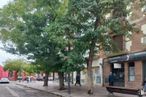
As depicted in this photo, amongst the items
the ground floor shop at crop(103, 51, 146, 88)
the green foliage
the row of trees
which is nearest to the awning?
the ground floor shop at crop(103, 51, 146, 88)

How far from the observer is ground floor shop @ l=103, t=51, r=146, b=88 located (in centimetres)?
3681

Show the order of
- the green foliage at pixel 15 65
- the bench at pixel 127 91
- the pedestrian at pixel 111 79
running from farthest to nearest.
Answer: the green foliage at pixel 15 65 < the pedestrian at pixel 111 79 < the bench at pixel 127 91

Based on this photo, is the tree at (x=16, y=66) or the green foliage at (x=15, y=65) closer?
the tree at (x=16, y=66)

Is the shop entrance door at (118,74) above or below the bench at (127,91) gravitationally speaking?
above

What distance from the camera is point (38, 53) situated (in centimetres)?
3903

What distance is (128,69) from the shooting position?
132ft

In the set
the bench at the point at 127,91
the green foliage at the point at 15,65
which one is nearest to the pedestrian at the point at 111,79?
the bench at the point at 127,91

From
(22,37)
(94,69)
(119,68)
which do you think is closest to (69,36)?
(22,37)

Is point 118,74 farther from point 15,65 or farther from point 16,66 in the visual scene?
point 15,65

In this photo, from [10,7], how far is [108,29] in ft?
60.7

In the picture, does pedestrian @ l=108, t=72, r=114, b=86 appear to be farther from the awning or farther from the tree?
the tree

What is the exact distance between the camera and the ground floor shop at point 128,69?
36812 mm

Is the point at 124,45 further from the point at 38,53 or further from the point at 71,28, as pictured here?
the point at 71,28

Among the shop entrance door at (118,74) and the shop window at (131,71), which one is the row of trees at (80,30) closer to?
the shop window at (131,71)
